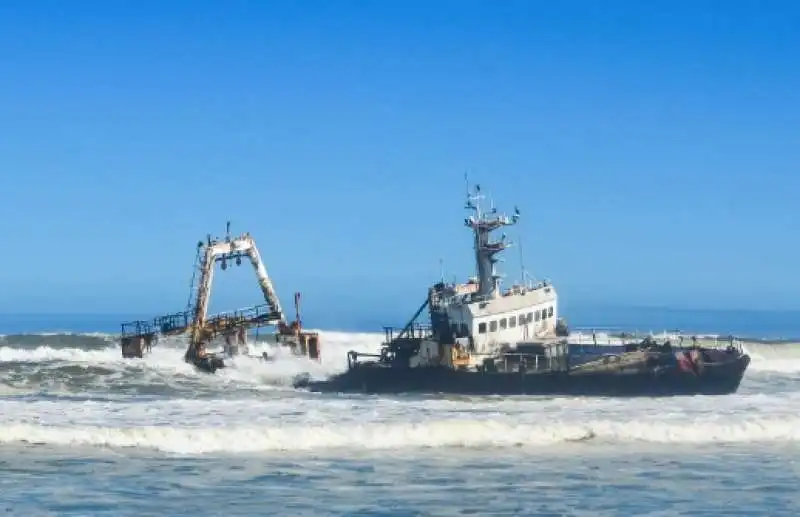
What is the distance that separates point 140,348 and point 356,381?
12464 mm

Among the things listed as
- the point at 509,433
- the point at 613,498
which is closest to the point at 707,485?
the point at 613,498

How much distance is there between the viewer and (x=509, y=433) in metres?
27.6

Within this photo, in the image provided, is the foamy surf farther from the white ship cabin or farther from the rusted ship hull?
the white ship cabin

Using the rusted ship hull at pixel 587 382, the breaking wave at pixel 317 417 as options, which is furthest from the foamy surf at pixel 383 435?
the rusted ship hull at pixel 587 382

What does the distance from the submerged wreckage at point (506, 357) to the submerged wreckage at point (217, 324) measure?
6407 millimetres

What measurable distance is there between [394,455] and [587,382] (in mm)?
13990

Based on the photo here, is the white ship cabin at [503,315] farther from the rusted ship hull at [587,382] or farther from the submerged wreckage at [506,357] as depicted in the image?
the rusted ship hull at [587,382]

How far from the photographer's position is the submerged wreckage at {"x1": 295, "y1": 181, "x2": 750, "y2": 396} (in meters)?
38.1

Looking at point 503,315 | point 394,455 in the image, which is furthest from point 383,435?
point 503,315

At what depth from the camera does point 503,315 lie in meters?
41.6

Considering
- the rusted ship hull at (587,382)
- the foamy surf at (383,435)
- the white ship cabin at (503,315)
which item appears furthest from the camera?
the white ship cabin at (503,315)

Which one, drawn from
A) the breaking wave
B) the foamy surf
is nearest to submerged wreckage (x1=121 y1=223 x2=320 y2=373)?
the breaking wave

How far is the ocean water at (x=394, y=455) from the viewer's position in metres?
20.4

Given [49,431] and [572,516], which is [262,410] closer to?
[49,431]
